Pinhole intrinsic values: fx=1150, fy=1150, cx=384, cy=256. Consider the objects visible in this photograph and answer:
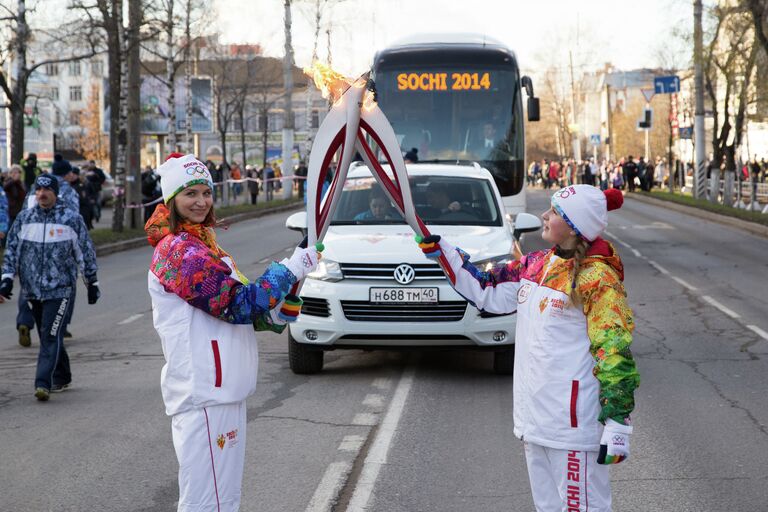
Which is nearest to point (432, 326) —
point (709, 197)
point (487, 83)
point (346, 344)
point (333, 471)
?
point (346, 344)

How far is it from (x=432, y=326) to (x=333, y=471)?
9.07 feet

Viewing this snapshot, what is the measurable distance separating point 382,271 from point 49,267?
2589mm

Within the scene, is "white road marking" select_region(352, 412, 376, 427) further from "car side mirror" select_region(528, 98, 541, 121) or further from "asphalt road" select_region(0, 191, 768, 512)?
"car side mirror" select_region(528, 98, 541, 121)

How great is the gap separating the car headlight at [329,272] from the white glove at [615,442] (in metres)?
5.54

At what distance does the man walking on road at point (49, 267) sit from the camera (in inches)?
344

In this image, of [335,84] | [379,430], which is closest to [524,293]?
[335,84]

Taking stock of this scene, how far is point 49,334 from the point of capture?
8.70 meters

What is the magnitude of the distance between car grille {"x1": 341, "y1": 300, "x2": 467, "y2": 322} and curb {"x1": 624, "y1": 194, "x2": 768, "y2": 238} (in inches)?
787

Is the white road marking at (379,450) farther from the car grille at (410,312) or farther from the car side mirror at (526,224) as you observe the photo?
the car side mirror at (526,224)

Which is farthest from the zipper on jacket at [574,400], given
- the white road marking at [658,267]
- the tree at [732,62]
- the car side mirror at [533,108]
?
the tree at [732,62]

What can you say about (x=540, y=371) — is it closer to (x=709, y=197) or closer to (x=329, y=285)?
(x=329, y=285)

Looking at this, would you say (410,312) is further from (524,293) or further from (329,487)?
(524,293)

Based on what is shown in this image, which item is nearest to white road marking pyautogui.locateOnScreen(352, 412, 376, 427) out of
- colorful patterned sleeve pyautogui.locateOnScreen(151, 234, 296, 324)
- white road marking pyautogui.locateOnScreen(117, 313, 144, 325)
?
colorful patterned sleeve pyautogui.locateOnScreen(151, 234, 296, 324)

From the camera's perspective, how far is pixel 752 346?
1123 centimetres
